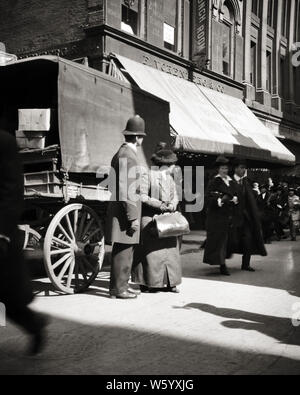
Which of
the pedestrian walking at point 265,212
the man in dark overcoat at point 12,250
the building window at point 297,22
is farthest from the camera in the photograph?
the building window at point 297,22

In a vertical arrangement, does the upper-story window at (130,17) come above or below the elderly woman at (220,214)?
above

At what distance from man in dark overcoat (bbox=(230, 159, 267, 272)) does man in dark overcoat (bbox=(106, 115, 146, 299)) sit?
121 inches

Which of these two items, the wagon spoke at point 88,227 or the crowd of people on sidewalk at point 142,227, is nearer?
the crowd of people on sidewalk at point 142,227

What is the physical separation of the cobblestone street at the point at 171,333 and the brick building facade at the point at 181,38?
9236 millimetres

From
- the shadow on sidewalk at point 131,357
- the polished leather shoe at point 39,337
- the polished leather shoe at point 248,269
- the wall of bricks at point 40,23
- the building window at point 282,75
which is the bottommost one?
the polished leather shoe at point 248,269

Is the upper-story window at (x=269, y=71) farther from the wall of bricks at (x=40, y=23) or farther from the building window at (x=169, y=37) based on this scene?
the wall of bricks at (x=40, y=23)

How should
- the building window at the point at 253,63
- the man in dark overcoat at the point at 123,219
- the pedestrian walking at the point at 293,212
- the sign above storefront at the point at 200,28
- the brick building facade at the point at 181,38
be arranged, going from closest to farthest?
the man in dark overcoat at the point at 123,219 → the brick building facade at the point at 181,38 → the pedestrian walking at the point at 293,212 → the sign above storefront at the point at 200,28 → the building window at the point at 253,63

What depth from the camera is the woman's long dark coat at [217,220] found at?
827 centimetres

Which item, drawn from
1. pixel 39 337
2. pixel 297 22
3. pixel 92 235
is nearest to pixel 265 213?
pixel 92 235

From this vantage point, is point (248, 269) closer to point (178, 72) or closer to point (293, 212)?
point (293, 212)

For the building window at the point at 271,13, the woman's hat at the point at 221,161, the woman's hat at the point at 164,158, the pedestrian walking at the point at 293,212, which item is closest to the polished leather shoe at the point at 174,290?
the woman's hat at the point at 164,158

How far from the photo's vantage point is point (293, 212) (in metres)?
15.9

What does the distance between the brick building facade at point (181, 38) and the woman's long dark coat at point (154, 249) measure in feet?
26.4
